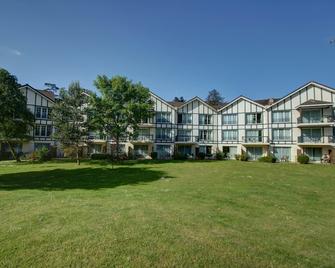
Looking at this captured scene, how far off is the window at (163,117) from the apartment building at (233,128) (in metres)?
0.19

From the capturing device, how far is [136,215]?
9617 millimetres

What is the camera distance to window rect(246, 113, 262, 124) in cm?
4460

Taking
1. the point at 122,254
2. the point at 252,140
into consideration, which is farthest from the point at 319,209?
the point at 252,140

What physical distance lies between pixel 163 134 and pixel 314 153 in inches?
989

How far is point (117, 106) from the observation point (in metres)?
34.7

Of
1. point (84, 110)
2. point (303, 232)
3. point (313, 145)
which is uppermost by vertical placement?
point (84, 110)

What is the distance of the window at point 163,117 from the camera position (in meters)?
47.9

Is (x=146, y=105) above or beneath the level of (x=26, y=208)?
above

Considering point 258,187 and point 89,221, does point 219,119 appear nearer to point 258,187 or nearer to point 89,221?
point 258,187

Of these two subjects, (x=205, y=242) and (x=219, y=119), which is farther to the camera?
(x=219, y=119)

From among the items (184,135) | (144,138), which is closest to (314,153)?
(184,135)

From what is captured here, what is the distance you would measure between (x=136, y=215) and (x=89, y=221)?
5.65ft

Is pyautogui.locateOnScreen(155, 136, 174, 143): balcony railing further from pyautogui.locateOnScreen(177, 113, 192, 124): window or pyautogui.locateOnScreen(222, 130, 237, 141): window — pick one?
pyautogui.locateOnScreen(222, 130, 237, 141): window

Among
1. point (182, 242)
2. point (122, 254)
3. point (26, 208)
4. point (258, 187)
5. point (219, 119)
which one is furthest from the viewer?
point (219, 119)
